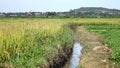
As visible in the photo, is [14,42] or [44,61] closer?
[44,61]

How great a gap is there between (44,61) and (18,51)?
38.4 inches

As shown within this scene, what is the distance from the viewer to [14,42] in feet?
38.9

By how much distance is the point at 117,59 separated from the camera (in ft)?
46.6

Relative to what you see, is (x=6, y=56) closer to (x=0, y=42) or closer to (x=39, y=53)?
(x=0, y=42)

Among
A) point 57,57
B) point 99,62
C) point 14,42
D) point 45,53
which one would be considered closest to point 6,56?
point 14,42

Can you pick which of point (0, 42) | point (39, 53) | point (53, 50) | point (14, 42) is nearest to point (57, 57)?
point (53, 50)

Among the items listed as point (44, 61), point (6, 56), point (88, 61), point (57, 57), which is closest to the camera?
point (6, 56)

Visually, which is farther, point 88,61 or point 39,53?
point 88,61

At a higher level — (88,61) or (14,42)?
(14,42)

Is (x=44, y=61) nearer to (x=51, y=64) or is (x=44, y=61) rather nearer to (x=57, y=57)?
(x=51, y=64)

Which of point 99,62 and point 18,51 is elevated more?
point 18,51

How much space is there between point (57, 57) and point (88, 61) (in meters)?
1.62

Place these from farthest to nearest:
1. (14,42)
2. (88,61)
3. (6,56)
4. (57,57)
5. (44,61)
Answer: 1. (88,61)
2. (57,57)
3. (14,42)
4. (44,61)
5. (6,56)

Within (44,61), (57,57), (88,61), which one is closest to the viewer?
(44,61)
